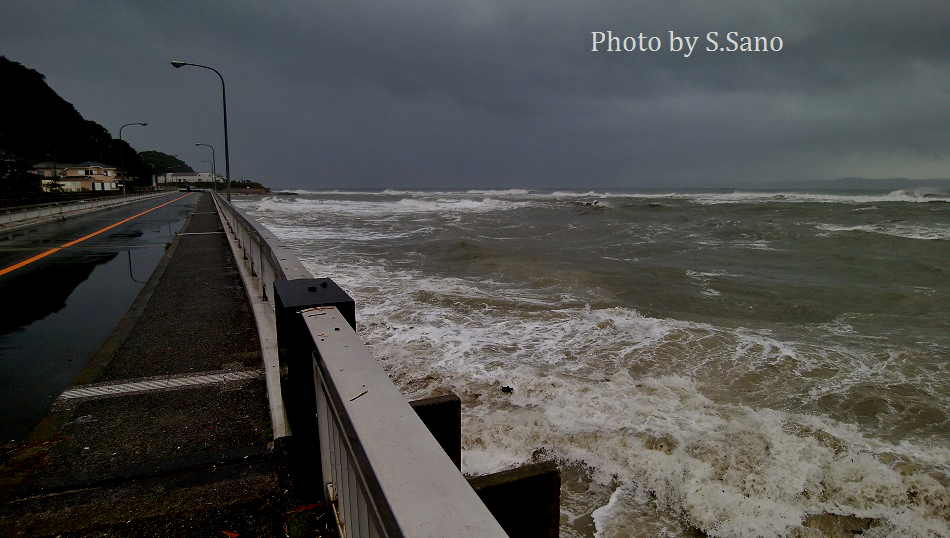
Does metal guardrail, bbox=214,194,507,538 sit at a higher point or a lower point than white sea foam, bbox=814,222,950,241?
higher

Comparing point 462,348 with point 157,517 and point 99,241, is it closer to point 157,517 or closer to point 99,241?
point 157,517

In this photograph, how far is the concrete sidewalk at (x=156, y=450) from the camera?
8.36 feet

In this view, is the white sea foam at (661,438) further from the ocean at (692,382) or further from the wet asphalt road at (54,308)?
the wet asphalt road at (54,308)

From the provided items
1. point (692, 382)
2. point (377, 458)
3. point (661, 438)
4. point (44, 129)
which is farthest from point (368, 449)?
point (44, 129)

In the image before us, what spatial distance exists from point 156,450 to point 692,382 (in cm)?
545

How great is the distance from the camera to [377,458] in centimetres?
122

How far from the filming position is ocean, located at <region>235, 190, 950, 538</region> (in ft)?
12.9

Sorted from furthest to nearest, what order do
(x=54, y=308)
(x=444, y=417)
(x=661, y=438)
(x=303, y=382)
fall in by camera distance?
(x=54, y=308)
(x=661, y=438)
(x=444, y=417)
(x=303, y=382)

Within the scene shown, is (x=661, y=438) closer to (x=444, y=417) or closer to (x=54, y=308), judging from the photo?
(x=444, y=417)

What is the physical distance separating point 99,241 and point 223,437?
14.8 meters

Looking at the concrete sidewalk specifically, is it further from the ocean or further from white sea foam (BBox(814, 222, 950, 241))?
white sea foam (BBox(814, 222, 950, 241))

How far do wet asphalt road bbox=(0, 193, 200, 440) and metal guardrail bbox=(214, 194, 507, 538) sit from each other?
288 centimetres

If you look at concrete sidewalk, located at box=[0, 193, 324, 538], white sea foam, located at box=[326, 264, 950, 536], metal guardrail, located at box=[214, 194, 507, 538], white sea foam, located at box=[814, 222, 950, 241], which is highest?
metal guardrail, located at box=[214, 194, 507, 538]

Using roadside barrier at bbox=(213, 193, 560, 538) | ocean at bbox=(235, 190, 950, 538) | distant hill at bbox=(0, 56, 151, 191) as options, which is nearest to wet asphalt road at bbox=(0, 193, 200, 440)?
roadside barrier at bbox=(213, 193, 560, 538)
